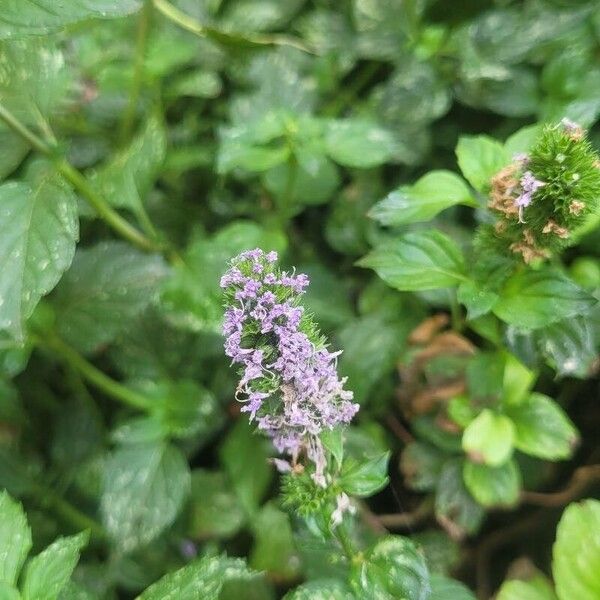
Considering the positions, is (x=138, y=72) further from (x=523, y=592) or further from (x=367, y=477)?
(x=523, y=592)

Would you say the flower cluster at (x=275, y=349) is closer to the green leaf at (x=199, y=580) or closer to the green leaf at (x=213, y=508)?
the green leaf at (x=199, y=580)

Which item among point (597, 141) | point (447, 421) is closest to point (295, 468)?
point (447, 421)

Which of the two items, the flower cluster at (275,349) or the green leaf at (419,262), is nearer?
the flower cluster at (275,349)

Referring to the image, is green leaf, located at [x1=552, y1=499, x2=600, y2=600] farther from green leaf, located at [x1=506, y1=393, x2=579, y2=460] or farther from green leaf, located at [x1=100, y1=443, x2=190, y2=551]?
green leaf, located at [x1=100, y1=443, x2=190, y2=551]

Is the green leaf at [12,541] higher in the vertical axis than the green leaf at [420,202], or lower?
lower

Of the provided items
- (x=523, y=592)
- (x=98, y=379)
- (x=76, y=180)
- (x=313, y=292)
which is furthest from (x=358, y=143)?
(x=523, y=592)

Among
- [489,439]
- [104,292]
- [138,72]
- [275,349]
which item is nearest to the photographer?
[275,349]

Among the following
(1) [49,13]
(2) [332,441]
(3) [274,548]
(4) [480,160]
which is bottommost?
(3) [274,548]

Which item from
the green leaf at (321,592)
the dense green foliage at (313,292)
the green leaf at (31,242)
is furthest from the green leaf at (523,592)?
the green leaf at (31,242)
